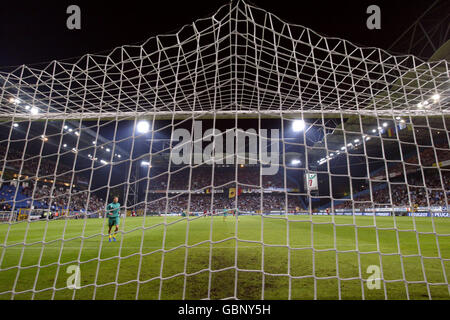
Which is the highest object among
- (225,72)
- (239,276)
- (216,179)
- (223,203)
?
(216,179)

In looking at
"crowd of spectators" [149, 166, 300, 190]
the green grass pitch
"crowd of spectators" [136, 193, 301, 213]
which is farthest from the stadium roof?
"crowd of spectators" [149, 166, 300, 190]

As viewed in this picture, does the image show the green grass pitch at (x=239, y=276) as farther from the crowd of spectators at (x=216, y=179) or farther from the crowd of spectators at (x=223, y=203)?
the crowd of spectators at (x=216, y=179)

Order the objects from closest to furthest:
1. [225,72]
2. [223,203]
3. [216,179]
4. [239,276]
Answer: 1. [239,276]
2. [225,72]
3. [223,203]
4. [216,179]

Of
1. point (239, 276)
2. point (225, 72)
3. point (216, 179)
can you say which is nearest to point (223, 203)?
point (216, 179)

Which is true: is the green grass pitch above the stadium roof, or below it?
below

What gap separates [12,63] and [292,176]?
29.7m

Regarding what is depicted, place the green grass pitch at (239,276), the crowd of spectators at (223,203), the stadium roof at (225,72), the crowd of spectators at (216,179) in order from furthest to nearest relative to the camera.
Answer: the crowd of spectators at (216,179) < the crowd of spectators at (223,203) < the stadium roof at (225,72) < the green grass pitch at (239,276)

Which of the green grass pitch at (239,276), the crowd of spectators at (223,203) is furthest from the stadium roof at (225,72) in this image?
the crowd of spectators at (223,203)

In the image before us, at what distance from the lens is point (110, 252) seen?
13.8ft

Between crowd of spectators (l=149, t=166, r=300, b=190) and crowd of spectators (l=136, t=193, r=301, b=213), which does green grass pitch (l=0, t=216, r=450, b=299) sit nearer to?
crowd of spectators (l=136, t=193, r=301, b=213)

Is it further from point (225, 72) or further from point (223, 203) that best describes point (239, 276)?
point (223, 203)

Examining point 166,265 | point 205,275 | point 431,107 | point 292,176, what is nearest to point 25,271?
point 166,265

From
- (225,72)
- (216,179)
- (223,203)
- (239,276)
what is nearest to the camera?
(239,276)
